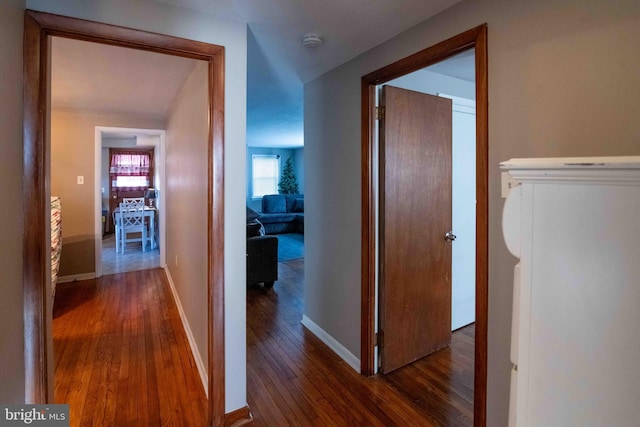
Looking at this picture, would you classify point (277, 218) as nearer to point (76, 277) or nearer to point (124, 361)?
point (76, 277)

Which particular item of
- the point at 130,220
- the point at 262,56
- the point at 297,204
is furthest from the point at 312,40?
the point at 297,204

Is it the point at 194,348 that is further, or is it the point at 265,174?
the point at 265,174

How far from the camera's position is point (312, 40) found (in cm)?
192

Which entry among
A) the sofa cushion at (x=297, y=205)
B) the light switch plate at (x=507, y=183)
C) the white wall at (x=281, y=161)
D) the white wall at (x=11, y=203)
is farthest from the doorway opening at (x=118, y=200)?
the light switch plate at (x=507, y=183)

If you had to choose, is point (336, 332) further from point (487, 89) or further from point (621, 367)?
point (621, 367)

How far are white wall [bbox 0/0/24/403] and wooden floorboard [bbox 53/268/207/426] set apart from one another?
0.83 metres

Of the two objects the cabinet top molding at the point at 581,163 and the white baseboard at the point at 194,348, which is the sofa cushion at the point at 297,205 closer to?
the white baseboard at the point at 194,348

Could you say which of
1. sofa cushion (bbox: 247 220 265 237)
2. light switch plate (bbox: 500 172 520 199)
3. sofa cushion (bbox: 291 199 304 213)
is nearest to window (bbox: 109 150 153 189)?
sofa cushion (bbox: 291 199 304 213)

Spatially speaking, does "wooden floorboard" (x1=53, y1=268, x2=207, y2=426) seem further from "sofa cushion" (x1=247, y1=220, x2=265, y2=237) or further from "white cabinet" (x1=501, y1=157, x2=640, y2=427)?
"white cabinet" (x1=501, y1=157, x2=640, y2=427)

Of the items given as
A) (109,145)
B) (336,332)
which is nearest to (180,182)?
(336,332)

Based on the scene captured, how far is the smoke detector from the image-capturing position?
6.18ft

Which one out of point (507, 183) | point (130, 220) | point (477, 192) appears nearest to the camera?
point (507, 183)

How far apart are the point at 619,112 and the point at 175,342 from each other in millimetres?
3035

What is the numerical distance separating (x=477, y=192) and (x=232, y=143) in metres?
1.25
